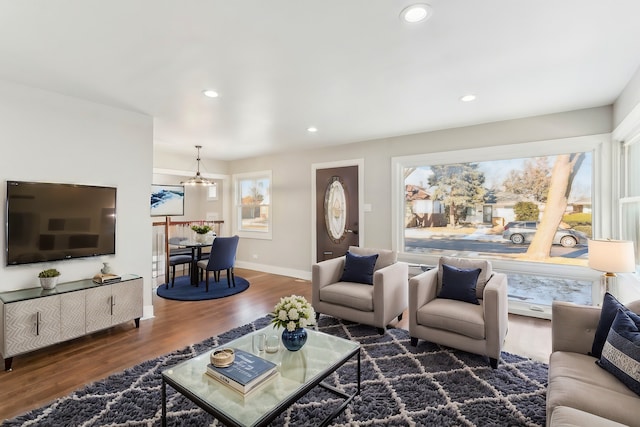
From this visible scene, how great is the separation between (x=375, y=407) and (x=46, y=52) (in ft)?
11.3

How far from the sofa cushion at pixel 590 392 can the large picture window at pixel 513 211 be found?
7.25 feet

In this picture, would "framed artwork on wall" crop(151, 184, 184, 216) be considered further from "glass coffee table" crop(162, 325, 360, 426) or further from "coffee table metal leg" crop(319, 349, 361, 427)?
"coffee table metal leg" crop(319, 349, 361, 427)

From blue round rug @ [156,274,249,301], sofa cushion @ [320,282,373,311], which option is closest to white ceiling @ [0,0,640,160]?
sofa cushion @ [320,282,373,311]

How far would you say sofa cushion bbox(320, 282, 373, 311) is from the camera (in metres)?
3.25

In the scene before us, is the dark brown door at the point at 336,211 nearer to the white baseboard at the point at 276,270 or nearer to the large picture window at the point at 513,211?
the white baseboard at the point at 276,270

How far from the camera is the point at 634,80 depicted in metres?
2.53

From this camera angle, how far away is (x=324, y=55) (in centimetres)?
229

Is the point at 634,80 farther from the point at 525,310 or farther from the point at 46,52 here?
the point at 46,52

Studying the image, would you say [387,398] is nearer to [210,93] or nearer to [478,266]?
[478,266]

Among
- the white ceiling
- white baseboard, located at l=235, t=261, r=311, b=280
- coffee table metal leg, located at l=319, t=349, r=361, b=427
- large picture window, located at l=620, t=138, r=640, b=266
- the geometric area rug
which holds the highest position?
the white ceiling

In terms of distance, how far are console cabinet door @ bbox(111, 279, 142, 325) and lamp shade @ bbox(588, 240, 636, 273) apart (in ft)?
14.6

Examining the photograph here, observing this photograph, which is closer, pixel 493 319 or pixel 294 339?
pixel 294 339

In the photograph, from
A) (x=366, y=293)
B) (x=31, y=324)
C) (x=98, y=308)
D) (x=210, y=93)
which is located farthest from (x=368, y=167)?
(x=31, y=324)

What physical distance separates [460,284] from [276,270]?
3.96m
